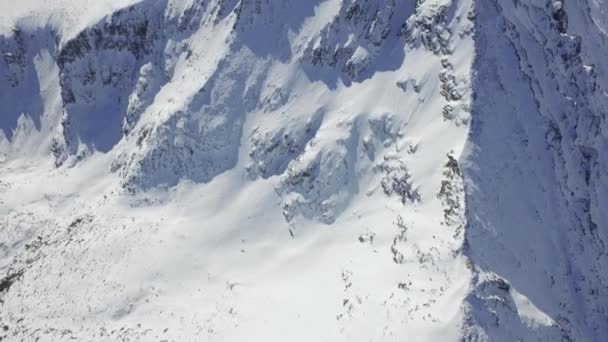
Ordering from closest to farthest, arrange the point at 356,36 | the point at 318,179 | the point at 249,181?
the point at 318,179 → the point at 356,36 → the point at 249,181

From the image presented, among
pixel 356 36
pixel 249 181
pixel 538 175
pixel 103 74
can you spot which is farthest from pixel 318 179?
pixel 103 74

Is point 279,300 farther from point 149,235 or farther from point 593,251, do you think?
point 593,251

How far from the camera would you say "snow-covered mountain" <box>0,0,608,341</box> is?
27047 millimetres

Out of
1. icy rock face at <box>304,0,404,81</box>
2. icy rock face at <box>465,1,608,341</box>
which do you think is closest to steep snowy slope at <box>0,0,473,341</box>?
icy rock face at <box>304,0,404,81</box>

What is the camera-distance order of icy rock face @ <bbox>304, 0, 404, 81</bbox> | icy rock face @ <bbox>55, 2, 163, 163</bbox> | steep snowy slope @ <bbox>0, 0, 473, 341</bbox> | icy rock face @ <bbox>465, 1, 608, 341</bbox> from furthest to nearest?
1. icy rock face @ <bbox>55, 2, 163, 163</bbox>
2. icy rock face @ <bbox>304, 0, 404, 81</bbox>
3. steep snowy slope @ <bbox>0, 0, 473, 341</bbox>
4. icy rock face @ <bbox>465, 1, 608, 341</bbox>

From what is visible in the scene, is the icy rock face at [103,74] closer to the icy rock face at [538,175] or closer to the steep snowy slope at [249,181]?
the steep snowy slope at [249,181]

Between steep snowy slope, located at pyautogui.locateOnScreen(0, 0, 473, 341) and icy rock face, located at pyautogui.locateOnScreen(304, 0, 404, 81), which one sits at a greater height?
icy rock face, located at pyautogui.locateOnScreen(304, 0, 404, 81)

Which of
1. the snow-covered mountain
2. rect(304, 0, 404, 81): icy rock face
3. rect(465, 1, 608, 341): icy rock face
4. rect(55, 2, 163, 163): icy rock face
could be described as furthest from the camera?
rect(55, 2, 163, 163): icy rock face

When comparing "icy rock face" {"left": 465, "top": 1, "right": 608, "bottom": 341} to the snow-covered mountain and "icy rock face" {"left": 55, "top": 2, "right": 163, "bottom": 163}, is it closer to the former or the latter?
the snow-covered mountain

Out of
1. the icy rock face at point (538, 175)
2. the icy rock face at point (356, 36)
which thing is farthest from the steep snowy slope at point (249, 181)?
the icy rock face at point (538, 175)

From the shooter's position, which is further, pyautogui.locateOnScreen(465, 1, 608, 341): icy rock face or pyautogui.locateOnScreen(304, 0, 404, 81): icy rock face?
pyautogui.locateOnScreen(304, 0, 404, 81): icy rock face

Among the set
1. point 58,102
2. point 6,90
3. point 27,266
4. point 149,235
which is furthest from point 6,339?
point 6,90

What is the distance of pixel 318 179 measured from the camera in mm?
34156

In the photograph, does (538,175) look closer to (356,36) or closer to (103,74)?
(356,36)
